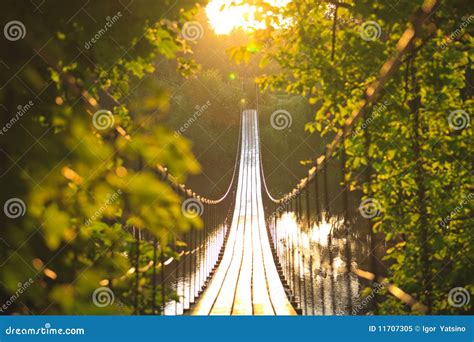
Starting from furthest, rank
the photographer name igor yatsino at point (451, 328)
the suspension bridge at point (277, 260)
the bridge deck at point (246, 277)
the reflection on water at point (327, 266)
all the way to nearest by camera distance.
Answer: the reflection on water at point (327, 266), the bridge deck at point (246, 277), the photographer name igor yatsino at point (451, 328), the suspension bridge at point (277, 260)

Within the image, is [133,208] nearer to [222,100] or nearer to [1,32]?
[1,32]

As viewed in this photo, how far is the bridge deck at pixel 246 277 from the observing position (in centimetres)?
798

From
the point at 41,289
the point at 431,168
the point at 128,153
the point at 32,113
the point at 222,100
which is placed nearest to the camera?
Answer: the point at 128,153

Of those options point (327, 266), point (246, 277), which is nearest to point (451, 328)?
point (246, 277)

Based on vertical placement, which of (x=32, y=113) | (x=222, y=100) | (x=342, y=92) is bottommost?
(x=32, y=113)

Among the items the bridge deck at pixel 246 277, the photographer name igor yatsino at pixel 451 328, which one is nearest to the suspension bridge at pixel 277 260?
the bridge deck at pixel 246 277

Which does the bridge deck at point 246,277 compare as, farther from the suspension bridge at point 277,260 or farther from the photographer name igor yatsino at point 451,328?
the photographer name igor yatsino at point 451,328

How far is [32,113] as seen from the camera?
6.47 ft

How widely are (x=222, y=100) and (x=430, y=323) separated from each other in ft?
137

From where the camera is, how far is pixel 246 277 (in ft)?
38.5

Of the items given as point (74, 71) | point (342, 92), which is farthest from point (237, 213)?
point (74, 71)

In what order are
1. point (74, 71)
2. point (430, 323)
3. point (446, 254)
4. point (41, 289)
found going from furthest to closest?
point (446, 254) < point (430, 323) < point (74, 71) < point (41, 289)

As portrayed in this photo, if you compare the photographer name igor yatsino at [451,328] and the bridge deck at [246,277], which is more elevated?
the bridge deck at [246,277]

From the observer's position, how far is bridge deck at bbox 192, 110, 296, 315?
7.98m
